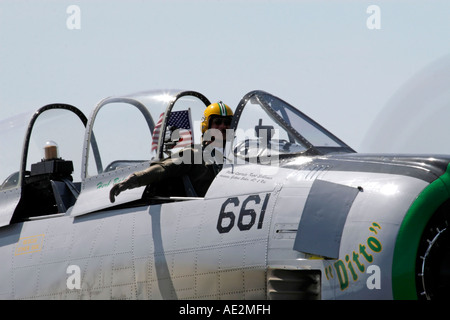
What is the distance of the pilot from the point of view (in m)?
7.54

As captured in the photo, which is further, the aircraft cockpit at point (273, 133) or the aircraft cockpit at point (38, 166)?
the aircraft cockpit at point (38, 166)

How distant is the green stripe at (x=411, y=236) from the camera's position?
229 inches

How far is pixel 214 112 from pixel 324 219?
2355 mm

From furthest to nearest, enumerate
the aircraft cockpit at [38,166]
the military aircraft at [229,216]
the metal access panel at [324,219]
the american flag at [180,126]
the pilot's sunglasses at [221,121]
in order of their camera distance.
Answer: the aircraft cockpit at [38,166] → the pilot's sunglasses at [221,121] → the american flag at [180,126] → the metal access panel at [324,219] → the military aircraft at [229,216]

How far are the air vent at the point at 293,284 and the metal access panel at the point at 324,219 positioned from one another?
0.64 feet

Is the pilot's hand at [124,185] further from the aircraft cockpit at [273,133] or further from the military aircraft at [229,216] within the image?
the aircraft cockpit at [273,133]

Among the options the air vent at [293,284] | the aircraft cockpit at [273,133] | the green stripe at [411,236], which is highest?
the aircraft cockpit at [273,133]

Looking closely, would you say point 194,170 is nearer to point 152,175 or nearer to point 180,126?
point 152,175

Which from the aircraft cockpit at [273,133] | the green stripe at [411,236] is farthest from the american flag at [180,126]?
the green stripe at [411,236]

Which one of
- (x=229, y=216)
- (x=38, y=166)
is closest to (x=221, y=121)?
(x=229, y=216)

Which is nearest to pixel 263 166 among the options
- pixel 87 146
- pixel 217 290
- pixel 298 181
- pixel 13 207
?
pixel 298 181

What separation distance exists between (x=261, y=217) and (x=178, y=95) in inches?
90.9

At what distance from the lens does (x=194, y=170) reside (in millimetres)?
7812

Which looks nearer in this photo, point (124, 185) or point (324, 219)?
point (324, 219)
